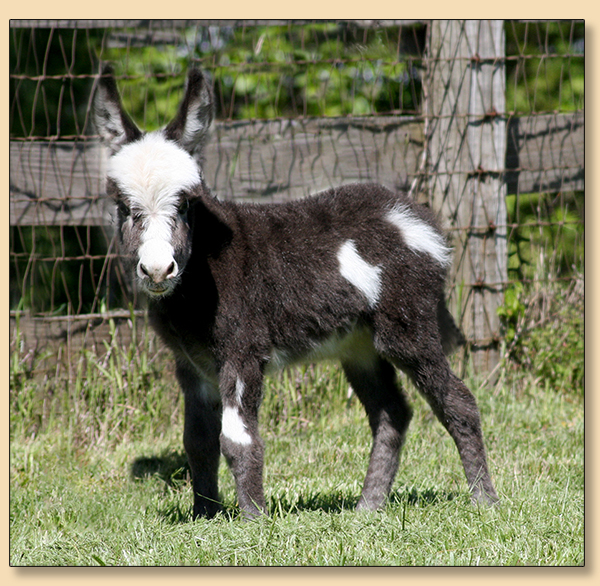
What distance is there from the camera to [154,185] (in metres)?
3.10

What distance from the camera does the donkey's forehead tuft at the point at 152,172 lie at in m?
3.11

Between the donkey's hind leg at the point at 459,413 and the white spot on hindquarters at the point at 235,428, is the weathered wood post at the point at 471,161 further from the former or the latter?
the white spot on hindquarters at the point at 235,428

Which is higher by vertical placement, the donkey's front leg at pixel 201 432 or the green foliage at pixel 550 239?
the green foliage at pixel 550 239

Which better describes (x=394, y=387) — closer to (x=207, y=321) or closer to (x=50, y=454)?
(x=207, y=321)

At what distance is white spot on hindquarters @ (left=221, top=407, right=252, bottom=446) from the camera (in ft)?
11.0

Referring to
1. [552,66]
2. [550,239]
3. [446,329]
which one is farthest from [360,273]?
[552,66]

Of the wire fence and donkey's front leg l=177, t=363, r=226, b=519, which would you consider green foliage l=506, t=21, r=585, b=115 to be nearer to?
the wire fence

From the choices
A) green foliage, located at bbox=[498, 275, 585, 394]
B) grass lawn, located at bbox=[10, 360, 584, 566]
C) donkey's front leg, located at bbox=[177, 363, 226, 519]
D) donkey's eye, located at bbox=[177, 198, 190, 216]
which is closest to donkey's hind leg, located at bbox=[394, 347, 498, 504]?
grass lawn, located at bbox=[10, 360, 584, 566]

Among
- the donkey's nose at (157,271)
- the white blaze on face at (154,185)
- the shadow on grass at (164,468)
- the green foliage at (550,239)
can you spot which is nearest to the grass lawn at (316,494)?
the shadow on grass at (164,468)

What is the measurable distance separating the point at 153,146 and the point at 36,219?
7.79ft

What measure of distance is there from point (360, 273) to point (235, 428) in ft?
3.33

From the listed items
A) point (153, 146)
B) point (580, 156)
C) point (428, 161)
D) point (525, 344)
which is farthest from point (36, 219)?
point (580, 156)

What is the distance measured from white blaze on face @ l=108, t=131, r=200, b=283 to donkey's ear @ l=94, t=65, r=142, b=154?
153mm

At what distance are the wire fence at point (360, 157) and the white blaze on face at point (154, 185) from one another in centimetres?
201
